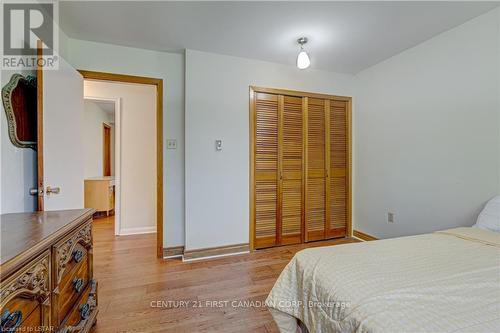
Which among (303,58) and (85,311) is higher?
(303,58)

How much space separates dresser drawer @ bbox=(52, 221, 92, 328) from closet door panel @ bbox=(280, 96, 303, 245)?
213 centimetres

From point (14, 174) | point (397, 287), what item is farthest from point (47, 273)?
point (397, 287)

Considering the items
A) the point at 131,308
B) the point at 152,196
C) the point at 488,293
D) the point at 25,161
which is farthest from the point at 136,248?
the point at 488,293

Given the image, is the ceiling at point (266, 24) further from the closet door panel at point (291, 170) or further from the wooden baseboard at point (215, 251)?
the wooden baseboard at point (215, 251)

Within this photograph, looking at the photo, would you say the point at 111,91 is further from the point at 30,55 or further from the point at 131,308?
the point at 131,308

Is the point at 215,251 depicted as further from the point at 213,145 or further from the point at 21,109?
the point at 21,109

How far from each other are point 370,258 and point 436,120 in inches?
77.0

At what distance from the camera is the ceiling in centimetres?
184

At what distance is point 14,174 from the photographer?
4.75ft

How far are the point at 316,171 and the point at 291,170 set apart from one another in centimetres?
40

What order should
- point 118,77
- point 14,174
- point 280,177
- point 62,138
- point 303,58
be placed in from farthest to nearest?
1. point 280,177
2. point 118,77
3. point 303,58
4. point 62,138
5. point 14,174

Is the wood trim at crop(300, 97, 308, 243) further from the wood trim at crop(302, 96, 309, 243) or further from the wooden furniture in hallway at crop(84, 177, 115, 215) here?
the wooden furniture in hallway at crop(84, 177, 115, 215)

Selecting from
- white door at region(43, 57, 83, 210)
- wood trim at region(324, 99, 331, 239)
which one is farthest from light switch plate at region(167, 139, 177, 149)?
wood trim at region(324, 99, 331, 239)

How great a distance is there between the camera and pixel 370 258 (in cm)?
118
